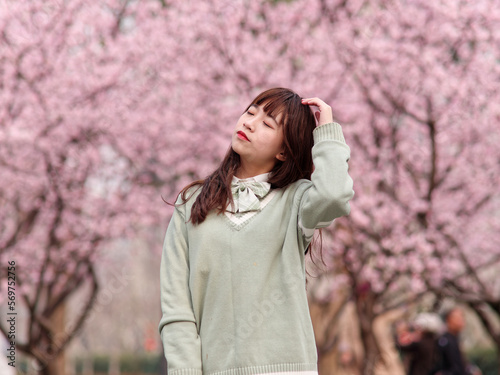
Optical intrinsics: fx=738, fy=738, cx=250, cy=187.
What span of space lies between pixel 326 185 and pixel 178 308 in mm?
577

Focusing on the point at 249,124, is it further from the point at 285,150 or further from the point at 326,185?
A: the point at 326,185

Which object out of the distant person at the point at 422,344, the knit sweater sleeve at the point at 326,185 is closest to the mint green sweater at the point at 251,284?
the knit sweater sleeve at the point at 326,185

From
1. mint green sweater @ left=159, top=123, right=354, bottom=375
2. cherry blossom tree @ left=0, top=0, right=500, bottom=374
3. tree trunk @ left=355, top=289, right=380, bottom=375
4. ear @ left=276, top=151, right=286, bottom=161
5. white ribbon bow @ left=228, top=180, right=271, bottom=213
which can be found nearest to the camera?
mint green sweater @ left=159, top=123, right=354, bottom=375

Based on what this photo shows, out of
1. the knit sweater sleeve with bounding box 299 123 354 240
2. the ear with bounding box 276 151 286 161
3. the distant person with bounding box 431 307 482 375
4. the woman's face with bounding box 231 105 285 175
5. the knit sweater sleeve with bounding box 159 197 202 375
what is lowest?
the distant person with bounding box 431 307 482 375

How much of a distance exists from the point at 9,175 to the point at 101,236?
134 centimetres

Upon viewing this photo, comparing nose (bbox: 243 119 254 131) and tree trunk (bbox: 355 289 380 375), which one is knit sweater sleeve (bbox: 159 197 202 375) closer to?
nose (bbox: 243 119 254 131)

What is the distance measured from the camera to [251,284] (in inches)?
86.1

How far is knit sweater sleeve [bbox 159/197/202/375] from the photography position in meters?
2.15

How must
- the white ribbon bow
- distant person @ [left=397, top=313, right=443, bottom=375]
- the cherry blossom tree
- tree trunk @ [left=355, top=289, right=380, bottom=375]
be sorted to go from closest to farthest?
the white ribbon bow → tree trunk @ [left=355, top=289, right=380, bottom=375] → distant person @ [left=397, top=313, right=443, bottom=375] → the cherry blossom tree

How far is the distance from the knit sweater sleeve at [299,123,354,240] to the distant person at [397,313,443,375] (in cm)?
564

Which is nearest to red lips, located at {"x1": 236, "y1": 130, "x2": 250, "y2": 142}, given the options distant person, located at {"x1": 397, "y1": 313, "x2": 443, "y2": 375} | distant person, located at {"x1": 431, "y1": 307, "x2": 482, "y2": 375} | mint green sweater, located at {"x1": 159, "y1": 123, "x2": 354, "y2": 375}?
mint green sweater, located at {"x1": 159, "y1": 123, "x2": 354, "y2": 375}

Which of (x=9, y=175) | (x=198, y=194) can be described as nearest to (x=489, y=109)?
(x=9, y=175)

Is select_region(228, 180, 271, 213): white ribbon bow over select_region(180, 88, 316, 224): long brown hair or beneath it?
beneath

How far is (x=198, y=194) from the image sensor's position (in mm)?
2398
